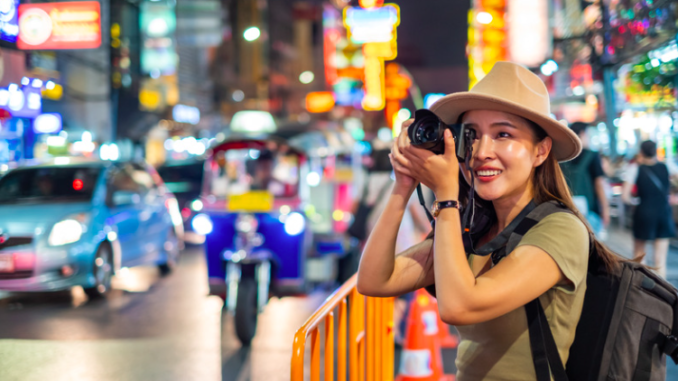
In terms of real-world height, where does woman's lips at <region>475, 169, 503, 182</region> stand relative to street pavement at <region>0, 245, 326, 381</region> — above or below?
above

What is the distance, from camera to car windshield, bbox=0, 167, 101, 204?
29.3ft

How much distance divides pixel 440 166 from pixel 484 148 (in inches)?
9.3

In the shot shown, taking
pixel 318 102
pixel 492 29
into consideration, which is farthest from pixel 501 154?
pixel 318 102

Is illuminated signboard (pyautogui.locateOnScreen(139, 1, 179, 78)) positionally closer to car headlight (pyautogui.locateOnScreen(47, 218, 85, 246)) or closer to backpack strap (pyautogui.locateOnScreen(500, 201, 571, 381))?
car headlight (pyautogui.locateOnScreen(47, 218, 85, 246))

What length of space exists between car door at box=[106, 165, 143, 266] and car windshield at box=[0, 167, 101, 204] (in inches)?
12.8

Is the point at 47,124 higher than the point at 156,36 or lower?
lower

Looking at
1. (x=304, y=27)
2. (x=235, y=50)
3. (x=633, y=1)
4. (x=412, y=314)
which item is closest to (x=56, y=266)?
(x=412, y=314)

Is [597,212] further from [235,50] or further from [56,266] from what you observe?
[235,50]

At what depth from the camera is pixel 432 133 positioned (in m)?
1.81

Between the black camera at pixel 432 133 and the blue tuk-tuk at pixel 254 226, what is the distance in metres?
4.96

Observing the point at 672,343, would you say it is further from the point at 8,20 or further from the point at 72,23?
the point at 72,23

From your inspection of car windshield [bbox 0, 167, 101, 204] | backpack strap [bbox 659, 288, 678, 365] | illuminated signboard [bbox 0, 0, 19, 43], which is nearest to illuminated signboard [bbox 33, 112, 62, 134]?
car windshield [bbox 0, 167, 101, 204]

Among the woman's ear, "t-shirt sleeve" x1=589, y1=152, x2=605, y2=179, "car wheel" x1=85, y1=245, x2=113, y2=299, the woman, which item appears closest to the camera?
the woman

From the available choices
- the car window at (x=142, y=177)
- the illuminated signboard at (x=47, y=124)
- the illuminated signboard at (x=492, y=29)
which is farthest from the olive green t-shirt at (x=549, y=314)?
the illuminated signboard at (x=47, y=124)
